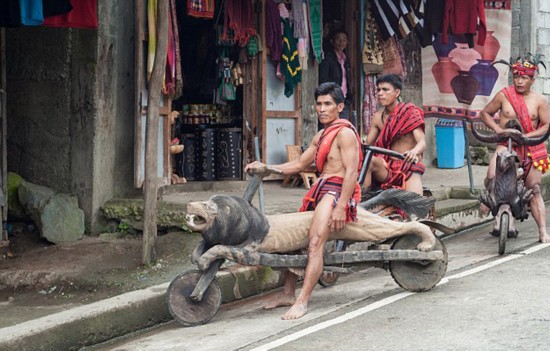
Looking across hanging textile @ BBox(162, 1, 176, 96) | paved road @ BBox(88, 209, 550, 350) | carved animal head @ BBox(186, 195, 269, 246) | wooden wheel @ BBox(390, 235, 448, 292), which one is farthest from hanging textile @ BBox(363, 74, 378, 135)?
carved animal head @ BBox(186, 195, 269, 246)

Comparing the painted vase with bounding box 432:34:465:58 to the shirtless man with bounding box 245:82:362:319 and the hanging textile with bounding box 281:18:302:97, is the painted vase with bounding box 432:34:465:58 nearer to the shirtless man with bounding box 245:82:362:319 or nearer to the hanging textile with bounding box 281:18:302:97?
the hanging textile with bounding box 281:18:302:97

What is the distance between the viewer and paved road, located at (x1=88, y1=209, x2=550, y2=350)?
239 inches

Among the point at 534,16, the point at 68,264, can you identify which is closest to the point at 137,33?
the point at 68,264

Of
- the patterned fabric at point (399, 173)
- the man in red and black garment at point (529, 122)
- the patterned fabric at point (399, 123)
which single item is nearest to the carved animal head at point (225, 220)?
the patterned fabric at point (399, 173)

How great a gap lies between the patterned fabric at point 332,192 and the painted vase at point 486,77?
24.1 feet

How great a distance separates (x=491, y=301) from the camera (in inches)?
279

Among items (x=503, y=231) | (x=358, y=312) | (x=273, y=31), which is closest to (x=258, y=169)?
(x=358, y=312)

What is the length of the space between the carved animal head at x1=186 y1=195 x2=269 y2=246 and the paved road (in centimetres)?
63

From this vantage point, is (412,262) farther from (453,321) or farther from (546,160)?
(546,160)

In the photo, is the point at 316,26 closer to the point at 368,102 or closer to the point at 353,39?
the point at 353,39

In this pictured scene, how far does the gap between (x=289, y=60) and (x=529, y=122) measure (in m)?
4.21

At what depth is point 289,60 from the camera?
13320 mm

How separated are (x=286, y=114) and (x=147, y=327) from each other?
6.73m

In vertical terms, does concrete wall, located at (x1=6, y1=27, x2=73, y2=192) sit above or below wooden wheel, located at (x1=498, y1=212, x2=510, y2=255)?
above
